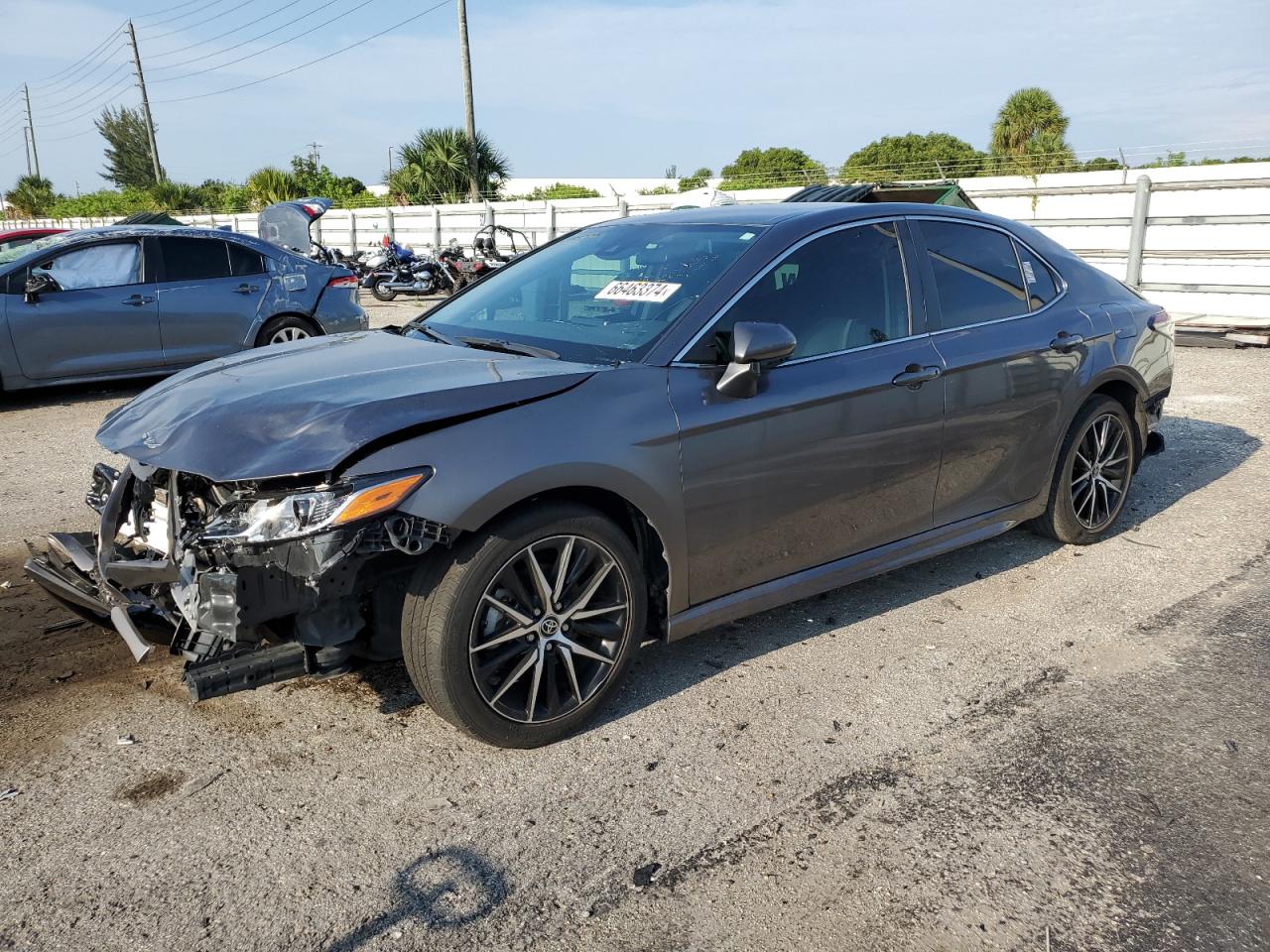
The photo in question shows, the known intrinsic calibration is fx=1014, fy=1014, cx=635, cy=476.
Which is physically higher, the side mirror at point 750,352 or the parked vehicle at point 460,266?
the side mirror at point 750,352

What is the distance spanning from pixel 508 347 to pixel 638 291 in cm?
55

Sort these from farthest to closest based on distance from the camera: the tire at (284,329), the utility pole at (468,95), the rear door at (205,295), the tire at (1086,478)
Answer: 1. the utility pole at (468,95)
2. the tire at (284,329)
3. the rear door at (205,295)
4. the tire at (1086,478)

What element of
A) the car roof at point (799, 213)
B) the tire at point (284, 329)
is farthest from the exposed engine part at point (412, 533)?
the tire at point (284, 329)

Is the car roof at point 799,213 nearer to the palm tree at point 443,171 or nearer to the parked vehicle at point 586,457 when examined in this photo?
the parked vehicle at point 586,457

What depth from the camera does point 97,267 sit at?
9.21 meters

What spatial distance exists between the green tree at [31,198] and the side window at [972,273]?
6727 centimetres

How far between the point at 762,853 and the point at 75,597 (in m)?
2.39

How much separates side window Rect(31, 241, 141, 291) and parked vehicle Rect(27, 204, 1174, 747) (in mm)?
6056

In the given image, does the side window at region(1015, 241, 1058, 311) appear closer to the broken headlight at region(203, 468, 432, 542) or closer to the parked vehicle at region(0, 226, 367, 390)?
the broken headlight at region(203, 468, 432, 542)

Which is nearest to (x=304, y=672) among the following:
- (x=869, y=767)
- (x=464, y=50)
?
(x=869, y=767)

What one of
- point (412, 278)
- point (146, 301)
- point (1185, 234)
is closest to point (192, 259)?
point (146, 301)

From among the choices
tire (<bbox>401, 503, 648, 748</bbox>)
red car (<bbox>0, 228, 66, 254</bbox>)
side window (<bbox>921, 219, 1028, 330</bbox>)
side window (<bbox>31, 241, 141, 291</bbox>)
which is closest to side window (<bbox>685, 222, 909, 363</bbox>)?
side window (<bbox>921, 219, 1028, 330</bbox>)

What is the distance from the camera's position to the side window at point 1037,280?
485 centimetres

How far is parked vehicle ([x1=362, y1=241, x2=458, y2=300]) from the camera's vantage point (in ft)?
64.2
